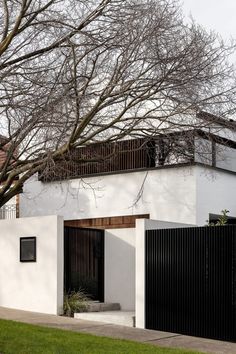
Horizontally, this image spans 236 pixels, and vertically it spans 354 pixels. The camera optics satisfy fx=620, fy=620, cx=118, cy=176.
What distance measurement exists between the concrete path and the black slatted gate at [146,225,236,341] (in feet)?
1.20

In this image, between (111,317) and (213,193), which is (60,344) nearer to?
(111,317)

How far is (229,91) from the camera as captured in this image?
38.6 feet

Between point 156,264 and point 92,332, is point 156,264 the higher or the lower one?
the higher one

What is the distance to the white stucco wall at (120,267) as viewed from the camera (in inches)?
625

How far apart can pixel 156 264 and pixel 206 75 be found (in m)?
4.42

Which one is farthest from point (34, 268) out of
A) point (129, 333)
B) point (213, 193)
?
point (213, 193)

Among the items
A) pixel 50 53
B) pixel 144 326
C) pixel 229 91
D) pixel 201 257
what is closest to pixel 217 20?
pixel 229 91

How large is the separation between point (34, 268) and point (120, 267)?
2.24 meters

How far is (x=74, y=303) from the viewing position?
15.1 meters

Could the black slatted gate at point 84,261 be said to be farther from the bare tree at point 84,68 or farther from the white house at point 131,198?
the bare tree at point 84,68

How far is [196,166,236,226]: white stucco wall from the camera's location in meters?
17.5

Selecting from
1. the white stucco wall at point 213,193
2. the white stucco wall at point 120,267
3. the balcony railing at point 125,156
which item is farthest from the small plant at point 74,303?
the white stucco wall at point 213,193

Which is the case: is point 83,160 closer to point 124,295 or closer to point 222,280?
point 222,280

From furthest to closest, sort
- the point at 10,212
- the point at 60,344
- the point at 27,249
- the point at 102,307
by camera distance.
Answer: the point at 10,212, the point at 27,249, the point at 102,307, the point at 60,344
